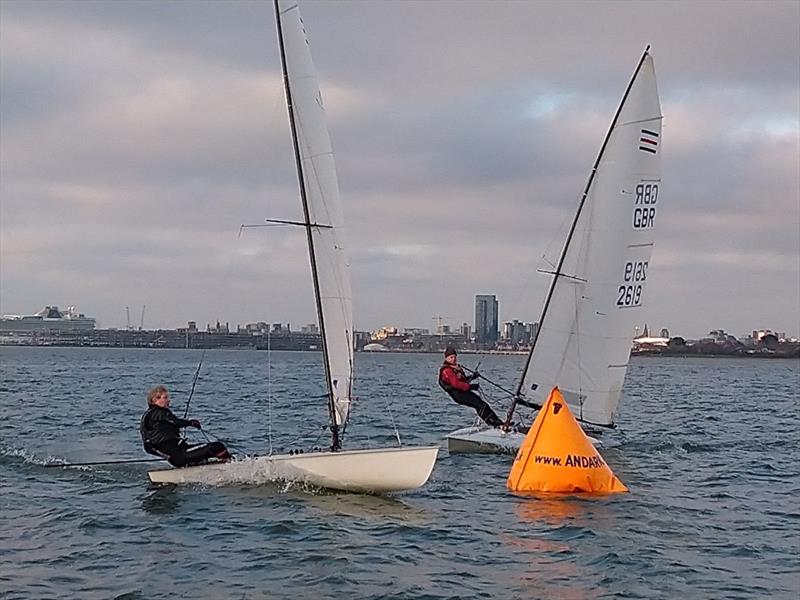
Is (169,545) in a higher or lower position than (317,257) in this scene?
lower

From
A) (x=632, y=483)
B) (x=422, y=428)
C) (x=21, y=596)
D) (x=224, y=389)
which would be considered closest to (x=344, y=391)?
(x=632, y=483)

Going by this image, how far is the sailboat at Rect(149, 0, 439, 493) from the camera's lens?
13.6 metres

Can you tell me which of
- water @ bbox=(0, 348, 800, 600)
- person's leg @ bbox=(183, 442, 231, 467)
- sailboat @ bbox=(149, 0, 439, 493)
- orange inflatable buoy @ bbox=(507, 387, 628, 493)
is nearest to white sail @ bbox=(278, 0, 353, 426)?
sailboat @ bbox=(149, 0, 439, 493)

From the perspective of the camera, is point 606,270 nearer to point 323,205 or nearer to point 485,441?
point 485,441

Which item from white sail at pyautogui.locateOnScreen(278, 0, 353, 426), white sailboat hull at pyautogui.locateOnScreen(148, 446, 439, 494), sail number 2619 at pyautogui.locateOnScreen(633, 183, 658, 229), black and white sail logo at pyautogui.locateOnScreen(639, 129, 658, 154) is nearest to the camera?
white sailboat hull at pyautogui.locateOnScreen(148, 446, 439, 494)

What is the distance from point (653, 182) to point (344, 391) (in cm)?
897

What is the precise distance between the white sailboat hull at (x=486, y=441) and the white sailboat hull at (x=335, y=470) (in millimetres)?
5132

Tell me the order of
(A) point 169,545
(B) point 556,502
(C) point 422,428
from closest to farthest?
(A) point 169,545, (B) point 556,502, (C) point 422,428

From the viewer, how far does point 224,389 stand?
45.8 meters

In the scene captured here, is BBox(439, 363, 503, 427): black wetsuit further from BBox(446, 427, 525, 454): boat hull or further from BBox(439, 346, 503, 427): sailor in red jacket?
BBox(446, 427, 525, 454): boat hull

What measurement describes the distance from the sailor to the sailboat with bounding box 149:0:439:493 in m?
0.20

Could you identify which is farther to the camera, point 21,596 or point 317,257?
point 317,257

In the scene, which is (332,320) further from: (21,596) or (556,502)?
(21,596)

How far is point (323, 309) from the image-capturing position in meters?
13.9
